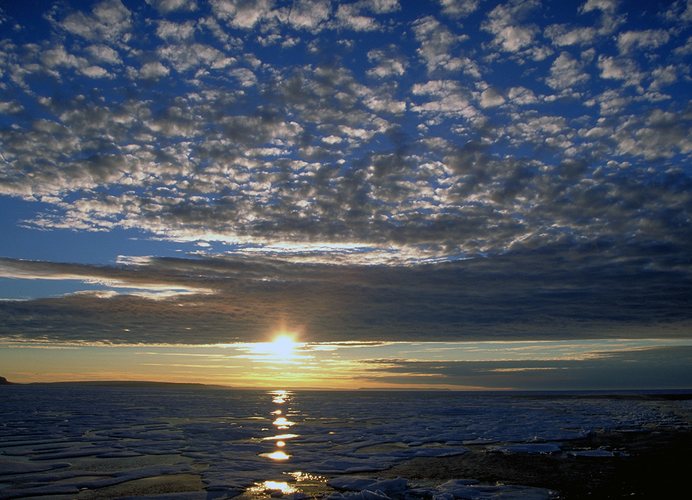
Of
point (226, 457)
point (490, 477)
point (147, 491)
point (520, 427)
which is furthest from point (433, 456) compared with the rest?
point (520, 427)

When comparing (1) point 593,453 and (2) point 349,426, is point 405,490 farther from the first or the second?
(2) point 349,426

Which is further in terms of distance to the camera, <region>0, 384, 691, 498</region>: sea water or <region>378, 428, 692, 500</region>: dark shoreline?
<region>0, 384, 691, 498</region>: sea water

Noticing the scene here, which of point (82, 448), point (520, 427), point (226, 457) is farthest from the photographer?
point (520, 427)

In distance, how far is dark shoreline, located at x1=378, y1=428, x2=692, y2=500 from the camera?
29.3 ft

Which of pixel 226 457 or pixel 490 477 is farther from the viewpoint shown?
pixel 226 457

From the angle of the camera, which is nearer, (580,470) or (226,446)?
(580,470)

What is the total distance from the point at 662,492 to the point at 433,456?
5.82m

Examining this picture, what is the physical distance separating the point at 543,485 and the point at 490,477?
121 cm

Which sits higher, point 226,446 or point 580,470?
point 580,470

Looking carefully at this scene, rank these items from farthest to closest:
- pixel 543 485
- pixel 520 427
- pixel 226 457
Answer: pixel 520 427, pixel 226 457, pixel 543 485

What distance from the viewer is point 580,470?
10.8 m

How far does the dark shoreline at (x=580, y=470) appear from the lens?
8.93 meters

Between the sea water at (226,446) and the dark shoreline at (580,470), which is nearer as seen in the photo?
the dark shoreline at (580,470)

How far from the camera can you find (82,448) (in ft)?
46.0
